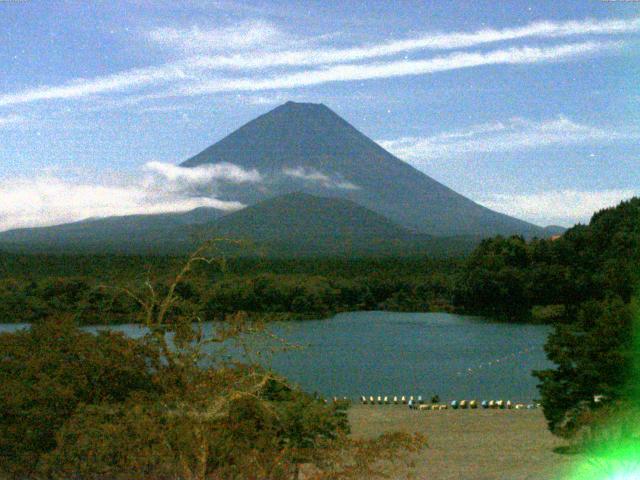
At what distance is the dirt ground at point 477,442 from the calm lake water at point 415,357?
365 cm

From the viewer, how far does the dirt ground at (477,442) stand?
10.4 m

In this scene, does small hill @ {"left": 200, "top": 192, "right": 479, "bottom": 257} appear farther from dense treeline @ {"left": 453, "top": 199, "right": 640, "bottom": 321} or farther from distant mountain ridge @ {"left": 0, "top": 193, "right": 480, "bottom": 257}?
dense treeline @ {"left": 453, "top": 199, "right": 640, "bottom": 321}

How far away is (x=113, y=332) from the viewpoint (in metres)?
7.34

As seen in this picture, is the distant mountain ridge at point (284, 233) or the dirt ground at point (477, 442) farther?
the distant mountain ridge at point (284, 233)

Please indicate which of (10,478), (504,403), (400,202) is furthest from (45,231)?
(10,478)

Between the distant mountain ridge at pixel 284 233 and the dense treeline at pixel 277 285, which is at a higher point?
the distant mountain ridge at pixel 284 233

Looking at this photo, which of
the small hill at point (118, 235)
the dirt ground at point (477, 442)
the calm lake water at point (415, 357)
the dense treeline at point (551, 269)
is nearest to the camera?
the dirt ground at point (477, 442)

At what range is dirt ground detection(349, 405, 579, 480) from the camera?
1043 cm

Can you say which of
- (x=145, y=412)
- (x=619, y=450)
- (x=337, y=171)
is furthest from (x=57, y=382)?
(x=337, y=171)

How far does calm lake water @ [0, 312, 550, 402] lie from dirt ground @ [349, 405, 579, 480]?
12.0 ft

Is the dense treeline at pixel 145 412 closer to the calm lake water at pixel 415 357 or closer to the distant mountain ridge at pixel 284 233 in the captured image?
the calm lake water at pixel 415 357

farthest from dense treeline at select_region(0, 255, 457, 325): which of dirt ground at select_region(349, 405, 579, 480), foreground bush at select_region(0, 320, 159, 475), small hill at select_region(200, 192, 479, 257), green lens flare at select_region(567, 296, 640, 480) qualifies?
green lens flare at select_region(567, 296, 640, 480)

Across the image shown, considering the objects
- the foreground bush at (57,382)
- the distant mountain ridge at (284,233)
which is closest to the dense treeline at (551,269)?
the foreground bush at (57,382)

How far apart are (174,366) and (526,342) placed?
106 feet
